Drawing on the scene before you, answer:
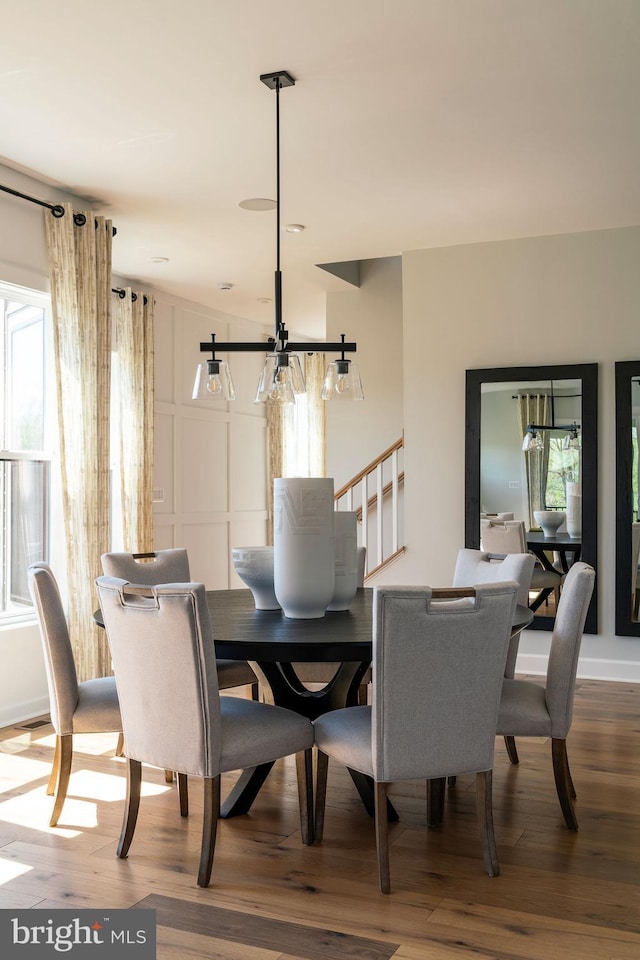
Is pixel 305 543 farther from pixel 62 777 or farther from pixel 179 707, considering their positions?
pixel 62 777

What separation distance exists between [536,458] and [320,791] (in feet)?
11.0

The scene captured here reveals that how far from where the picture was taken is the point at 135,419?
255 inches

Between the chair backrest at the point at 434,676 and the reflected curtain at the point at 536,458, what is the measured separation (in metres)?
3.23

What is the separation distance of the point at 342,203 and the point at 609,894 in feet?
12.7

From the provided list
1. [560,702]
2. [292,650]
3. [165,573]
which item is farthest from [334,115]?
[560,702]

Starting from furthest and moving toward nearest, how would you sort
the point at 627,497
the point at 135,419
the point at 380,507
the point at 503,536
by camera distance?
1. the point at 135,419
2. the point at 380,507
3. the point at 503,536
4. the point at 627,497

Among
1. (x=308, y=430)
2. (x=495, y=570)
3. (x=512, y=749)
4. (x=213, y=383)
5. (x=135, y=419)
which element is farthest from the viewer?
(x=308, y=430)

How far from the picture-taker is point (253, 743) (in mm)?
2799

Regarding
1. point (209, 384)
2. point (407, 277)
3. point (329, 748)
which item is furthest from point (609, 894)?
point (407, 277)

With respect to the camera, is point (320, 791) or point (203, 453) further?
point (203, 453)

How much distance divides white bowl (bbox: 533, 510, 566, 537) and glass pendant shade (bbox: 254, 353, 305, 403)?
2.91 metres

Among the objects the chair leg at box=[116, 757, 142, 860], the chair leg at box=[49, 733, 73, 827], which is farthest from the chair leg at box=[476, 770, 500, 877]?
the chair leg at box=[49, 733, 73, 827]

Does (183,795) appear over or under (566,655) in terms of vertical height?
under

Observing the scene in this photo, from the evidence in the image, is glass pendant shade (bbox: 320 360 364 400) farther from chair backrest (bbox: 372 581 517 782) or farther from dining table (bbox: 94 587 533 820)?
chair backrest (bbox: 372 581 517 782)
